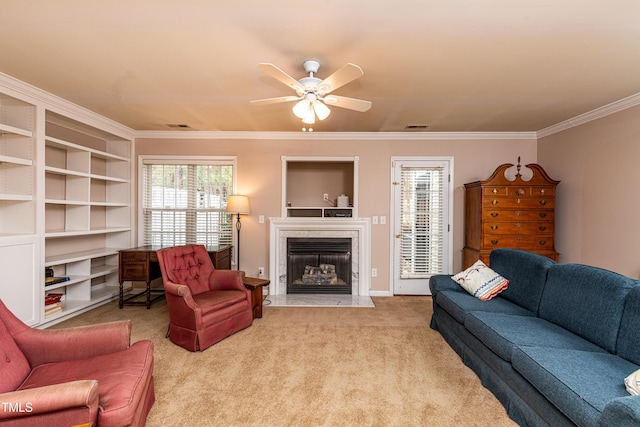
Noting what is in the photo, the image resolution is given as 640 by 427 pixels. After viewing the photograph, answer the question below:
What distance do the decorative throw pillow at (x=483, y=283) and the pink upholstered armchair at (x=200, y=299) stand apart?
2.31 metres

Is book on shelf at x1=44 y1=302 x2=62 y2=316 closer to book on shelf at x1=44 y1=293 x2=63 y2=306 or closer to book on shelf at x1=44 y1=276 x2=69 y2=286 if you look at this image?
book on shelf at x1=44 y1=293 x2=63 y2=306

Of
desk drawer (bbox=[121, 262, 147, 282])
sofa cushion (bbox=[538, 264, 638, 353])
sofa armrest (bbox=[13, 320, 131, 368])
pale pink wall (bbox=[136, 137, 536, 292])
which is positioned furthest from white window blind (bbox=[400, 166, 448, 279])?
sofa armrest (bbox=[13, 320, 131, 368])

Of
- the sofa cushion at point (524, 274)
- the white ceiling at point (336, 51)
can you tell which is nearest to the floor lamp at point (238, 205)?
the white ceiling at point (336, 51)

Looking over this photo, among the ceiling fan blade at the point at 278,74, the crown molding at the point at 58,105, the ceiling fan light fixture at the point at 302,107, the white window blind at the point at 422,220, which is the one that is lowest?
the white window blind at the point at 422,220

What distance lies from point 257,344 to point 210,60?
2.56m

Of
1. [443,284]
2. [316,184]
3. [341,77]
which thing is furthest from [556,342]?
[316,184]

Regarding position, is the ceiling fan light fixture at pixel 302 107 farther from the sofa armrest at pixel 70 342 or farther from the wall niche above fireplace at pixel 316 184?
the wall niche above fireplace at pixel 316 184

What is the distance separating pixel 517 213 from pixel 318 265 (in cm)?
286

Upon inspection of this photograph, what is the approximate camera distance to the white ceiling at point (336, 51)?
1759 mm

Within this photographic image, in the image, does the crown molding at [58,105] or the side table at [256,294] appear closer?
the crown molding at [58,105]

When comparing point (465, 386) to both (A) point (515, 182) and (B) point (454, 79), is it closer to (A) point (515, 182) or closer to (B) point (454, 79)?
(B) point (454, 79)

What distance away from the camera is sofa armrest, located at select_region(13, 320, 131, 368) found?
176 cm

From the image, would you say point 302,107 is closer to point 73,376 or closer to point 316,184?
point 73,376

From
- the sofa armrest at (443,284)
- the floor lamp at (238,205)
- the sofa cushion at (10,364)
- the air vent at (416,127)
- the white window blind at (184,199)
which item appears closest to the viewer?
the sofa cushion at (10,364)
